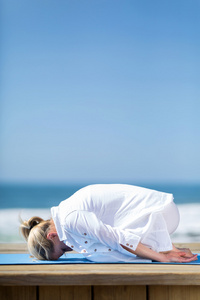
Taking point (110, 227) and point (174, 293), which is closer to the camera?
point (174, 293)

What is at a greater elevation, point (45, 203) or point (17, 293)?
point (17, 293)

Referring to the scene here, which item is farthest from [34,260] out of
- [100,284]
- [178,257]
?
[178,257]

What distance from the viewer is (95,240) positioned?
2264 mm

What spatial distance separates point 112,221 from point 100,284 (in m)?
0.60

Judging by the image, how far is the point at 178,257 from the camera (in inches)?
89.2

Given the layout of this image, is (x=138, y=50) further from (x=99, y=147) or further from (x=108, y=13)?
(x=99, y=147)

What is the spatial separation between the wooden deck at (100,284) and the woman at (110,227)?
37 cm

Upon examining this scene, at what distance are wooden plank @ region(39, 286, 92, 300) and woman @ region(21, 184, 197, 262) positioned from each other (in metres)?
0.39

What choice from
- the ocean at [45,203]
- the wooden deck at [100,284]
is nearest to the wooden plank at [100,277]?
the wooden deck at [100,284]

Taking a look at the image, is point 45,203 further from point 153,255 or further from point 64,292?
point 64,292

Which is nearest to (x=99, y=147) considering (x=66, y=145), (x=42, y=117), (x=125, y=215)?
(x=66, y=145)

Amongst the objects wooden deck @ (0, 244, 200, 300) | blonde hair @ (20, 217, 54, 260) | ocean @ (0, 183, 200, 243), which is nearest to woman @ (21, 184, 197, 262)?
blonde hair @ (20, 217, 54, 260)

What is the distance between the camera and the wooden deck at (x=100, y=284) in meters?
1.82

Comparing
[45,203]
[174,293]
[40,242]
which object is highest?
[40,242]
